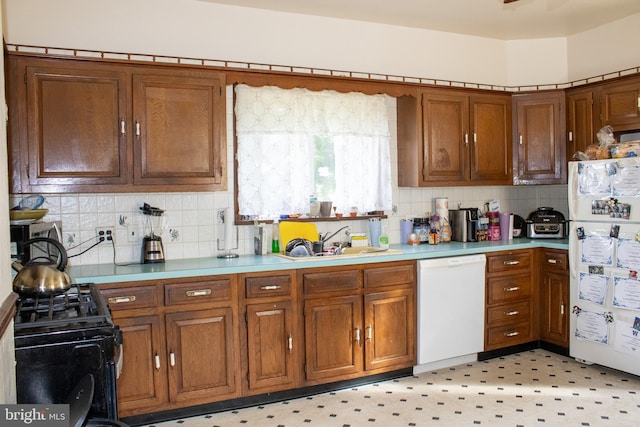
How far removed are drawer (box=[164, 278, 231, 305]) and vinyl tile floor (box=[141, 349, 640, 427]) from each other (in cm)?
71

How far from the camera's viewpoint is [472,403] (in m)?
3.38

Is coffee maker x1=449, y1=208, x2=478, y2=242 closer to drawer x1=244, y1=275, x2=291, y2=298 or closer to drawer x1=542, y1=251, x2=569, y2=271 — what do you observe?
drawer x1=542, y1=251, x2=569, y2=271

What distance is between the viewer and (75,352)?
1653 millimetres

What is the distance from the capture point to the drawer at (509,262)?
165 inches

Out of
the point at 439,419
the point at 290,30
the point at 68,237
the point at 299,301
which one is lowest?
the point at 439,419

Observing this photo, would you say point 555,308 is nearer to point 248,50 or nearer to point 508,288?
point 508,288

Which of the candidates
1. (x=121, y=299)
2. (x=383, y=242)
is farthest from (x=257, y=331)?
(x=383, y=242)

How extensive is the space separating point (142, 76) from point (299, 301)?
5.66 ft

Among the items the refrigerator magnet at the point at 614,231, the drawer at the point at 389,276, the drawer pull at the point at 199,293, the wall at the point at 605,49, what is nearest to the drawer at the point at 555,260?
Answer: the refrigerator magnet at the point at 614,231

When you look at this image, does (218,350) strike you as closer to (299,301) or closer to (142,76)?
(299,301)

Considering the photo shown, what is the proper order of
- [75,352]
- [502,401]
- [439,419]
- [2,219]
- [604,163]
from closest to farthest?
[2,219]
[75,352]
[439,419]
[502,401]
[604,163]

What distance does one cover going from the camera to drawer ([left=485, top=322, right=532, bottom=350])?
4230 mm

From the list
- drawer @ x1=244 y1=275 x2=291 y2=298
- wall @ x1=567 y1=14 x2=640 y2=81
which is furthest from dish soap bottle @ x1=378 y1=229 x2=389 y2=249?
wall @ x1=567 y1=14 x2=640 y2=81

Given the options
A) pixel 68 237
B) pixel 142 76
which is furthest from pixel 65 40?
pixel 68 237
